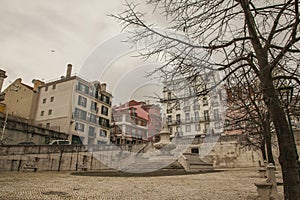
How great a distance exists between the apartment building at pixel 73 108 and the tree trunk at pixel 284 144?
121 ft

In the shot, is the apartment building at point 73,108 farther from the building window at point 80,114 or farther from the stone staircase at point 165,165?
the stone staircase at point 165,165

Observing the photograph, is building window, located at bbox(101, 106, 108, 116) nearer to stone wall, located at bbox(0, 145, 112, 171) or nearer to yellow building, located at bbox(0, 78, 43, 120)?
yellow building, located at bbox(0, 78, 43, 120)

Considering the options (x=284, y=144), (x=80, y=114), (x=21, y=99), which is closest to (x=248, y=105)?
(x=284, y=144)

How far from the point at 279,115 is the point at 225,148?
76.7 ft

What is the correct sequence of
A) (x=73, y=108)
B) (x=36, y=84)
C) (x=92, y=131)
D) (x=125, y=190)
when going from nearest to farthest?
1. (x=125, y=190)
2. (x=73, y=108)
3. (x=36, y=84)
4. (x=92, y=131)

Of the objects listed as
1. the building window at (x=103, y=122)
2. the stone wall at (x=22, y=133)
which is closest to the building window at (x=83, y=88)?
the building window at (x=103, y=122)

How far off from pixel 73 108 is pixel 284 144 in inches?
1516

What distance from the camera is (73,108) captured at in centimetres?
3900

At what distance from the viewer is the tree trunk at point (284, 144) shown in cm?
393

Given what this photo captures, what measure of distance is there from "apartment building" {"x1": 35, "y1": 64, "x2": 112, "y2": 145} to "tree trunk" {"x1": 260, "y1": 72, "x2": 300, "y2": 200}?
1455 inches

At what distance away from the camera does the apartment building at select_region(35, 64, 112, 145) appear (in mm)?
38562

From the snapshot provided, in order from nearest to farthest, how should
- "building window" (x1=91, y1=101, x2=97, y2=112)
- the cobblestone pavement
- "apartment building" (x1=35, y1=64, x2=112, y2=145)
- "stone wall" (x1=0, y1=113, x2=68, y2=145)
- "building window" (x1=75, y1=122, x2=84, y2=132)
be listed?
1. the cobblestone pavement
2. "stone wall" (x1=0, y1=113, x2=68, y2=145)
3. "apartment building" (x1=35, y1=64, x2=112, y2=145)
4. "building window" (x1=75, y1=122, x2=84, y2=132)
5. "building window" (x1=91, y1=101, x2=97, y2=112)

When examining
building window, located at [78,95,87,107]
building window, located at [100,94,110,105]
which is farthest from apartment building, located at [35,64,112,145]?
building window, located at [100,94,110,105]

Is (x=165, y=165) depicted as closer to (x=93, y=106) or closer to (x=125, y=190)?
(x=125, y=190)
